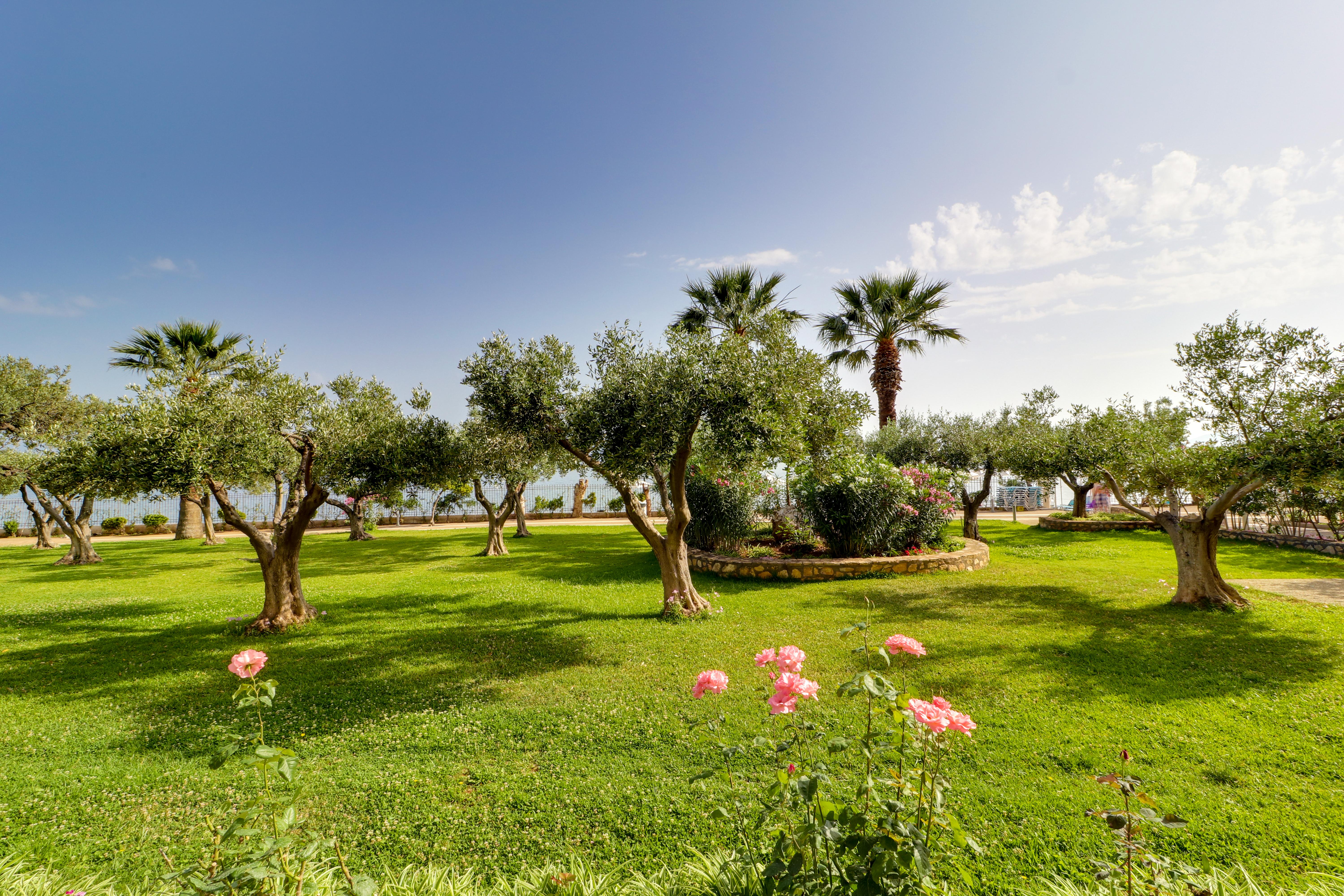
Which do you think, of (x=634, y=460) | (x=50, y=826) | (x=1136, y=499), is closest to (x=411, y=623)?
(x=634, y=460)

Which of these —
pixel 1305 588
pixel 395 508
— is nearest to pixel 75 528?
pixel 395 508

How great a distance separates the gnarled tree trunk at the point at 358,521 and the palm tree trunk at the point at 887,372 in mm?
16590

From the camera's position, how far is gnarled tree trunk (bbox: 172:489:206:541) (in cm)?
2523

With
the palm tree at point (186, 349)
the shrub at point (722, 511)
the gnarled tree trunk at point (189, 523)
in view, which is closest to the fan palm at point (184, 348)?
the palm tree at point (186, 349)

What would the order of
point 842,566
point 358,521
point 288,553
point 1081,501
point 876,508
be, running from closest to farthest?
point 288,553, point 842,566, point 876,508, point 358,521, point 1081,501

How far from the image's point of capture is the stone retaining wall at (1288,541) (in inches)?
564

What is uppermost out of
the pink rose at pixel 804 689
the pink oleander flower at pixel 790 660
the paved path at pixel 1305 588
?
the pink oleander flower at pixel 790 660

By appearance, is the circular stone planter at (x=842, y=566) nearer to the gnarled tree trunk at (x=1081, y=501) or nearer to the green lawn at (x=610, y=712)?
the green lawn at (x=610, y=712)

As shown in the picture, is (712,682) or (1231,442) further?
(1231,442)

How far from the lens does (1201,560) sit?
349 inches

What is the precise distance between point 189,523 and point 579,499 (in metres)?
18.9

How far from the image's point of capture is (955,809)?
3.81m

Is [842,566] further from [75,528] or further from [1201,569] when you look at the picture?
[75,528]

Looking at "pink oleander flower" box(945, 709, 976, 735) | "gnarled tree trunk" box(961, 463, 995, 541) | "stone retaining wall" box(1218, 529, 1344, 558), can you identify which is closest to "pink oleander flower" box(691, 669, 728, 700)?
"pink oleander flower" box(945, 709, 976, 735)
